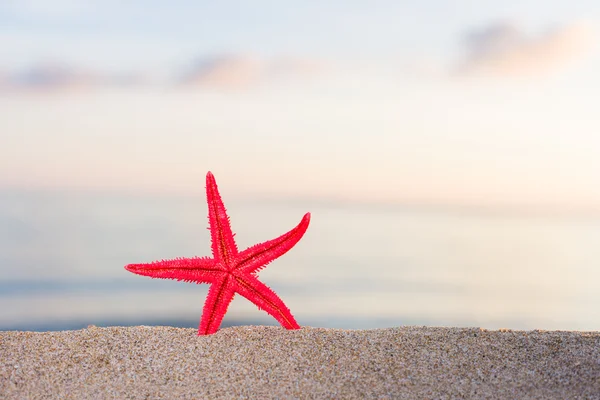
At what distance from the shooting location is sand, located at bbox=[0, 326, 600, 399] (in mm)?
4594

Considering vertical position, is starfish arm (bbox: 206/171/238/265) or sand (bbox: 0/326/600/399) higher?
starfish arm (bbox: 206/171/238/265)

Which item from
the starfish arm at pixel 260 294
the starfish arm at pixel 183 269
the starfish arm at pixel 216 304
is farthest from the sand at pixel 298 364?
the starfish arm at pixel 183 269

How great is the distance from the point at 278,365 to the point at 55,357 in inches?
67.2

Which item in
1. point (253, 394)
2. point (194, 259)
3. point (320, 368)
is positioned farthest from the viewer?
point (194, 259)

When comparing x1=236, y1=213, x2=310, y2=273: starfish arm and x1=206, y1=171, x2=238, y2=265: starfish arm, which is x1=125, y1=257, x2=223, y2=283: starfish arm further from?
x1=236, y1=213, x2=310, y2=273: starfish arm

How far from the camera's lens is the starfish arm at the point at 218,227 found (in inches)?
212

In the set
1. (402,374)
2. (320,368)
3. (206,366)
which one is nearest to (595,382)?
(402,374)

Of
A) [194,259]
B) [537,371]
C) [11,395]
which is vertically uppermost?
[194,259]

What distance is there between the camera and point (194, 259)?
542 centimetres

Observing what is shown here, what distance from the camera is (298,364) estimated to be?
4.92m

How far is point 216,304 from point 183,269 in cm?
39

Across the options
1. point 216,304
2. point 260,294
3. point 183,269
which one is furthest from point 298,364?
point 183,269

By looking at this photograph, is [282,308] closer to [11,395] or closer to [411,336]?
[411,336]

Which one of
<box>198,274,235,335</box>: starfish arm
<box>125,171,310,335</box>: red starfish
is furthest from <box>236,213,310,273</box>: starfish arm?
<box>198,274,235,335</box>: starfish arm
